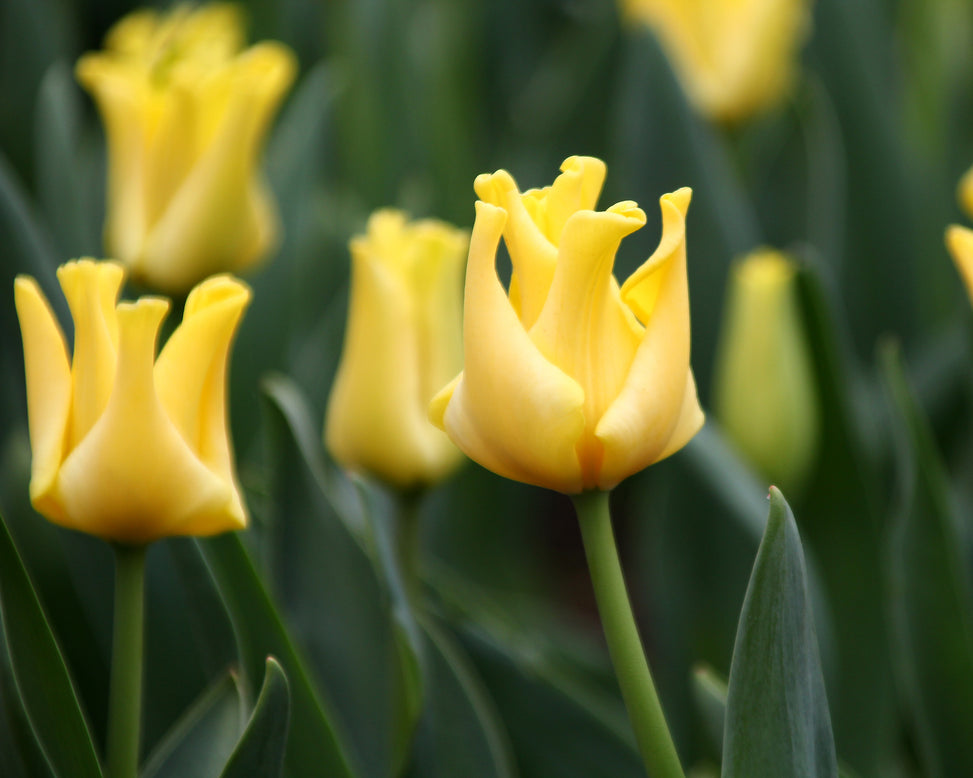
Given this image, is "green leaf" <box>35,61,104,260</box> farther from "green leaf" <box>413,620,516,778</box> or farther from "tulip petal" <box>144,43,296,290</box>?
"green leaf" <box>413,620,516,778</box>

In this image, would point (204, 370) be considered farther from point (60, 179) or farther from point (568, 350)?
point (60, 179)

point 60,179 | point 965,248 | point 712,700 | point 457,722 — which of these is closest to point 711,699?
point 712,700

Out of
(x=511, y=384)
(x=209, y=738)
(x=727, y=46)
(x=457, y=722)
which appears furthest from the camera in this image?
(x=727, y=46)

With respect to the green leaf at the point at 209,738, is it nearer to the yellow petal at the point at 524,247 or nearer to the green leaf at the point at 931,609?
the yellow petal at the point at 524,247

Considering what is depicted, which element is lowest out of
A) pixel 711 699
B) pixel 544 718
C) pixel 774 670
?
pixel 544 718

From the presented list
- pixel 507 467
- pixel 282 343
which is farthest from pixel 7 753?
pixel 282 343

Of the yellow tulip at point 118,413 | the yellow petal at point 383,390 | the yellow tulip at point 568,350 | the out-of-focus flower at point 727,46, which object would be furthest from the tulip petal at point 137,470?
the out-of-focus flower at point 727,46

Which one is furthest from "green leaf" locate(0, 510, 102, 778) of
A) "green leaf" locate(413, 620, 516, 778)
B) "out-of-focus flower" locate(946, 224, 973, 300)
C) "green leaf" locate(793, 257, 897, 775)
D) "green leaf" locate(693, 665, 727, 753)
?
"green leaf" locate(793, 257, 897, 775)
